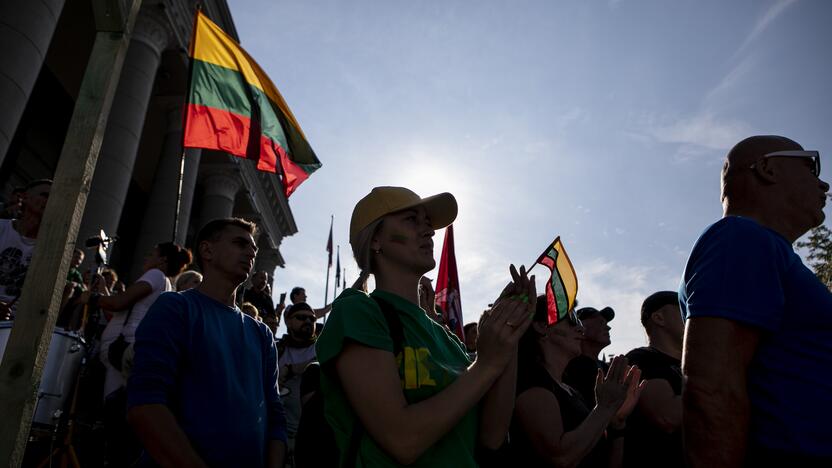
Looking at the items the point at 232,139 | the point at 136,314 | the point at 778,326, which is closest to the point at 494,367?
the point at 778,326

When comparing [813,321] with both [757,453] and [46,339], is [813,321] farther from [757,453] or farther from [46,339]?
[46,339]

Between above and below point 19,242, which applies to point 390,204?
below

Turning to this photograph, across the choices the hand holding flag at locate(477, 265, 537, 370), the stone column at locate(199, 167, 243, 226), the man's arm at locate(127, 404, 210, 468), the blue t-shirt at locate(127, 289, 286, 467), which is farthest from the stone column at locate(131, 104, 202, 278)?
the hand holding flag at locate(477, 265, 537, 370)

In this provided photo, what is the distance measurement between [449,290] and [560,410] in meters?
4.85

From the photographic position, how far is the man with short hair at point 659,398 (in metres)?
3.01

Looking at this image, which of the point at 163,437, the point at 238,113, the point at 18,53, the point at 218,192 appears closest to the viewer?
the point at 163,437

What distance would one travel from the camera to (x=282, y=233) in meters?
29.6

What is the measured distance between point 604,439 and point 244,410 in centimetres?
217

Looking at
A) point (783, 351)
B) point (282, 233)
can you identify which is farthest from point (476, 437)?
point (282, 233)

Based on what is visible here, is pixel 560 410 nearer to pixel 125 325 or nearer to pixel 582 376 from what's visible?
pixel 582 376

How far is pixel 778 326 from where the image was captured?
5.51ft

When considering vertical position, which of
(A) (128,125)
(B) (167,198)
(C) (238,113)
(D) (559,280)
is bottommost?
(D) (559,280)

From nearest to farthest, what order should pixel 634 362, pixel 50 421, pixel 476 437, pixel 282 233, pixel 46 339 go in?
1. pixel 476 437
2. pixel 46 339
3. pixel 634 362
4. pixel 50 421
5. pixel 282 233

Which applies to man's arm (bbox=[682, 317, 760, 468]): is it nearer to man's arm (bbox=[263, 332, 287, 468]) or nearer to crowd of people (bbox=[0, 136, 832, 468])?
crowd of people (bbox=[0, 136, 832, 468])
